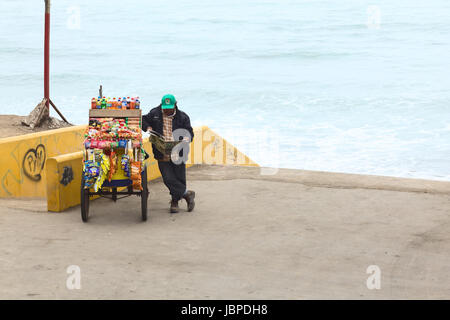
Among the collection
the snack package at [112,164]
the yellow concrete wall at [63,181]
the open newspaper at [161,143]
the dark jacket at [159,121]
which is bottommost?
the yellow concrete wall at [63,181]

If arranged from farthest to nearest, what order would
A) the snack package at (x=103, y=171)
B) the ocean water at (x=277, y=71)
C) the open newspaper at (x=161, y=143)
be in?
the ocean water at (x=277, y=71) < the open newspaper at (x=161, y=143) < the snack package at (x=103, y=171)

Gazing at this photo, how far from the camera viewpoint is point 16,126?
1462 cm

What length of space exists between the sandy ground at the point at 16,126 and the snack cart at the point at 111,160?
624 centimetres

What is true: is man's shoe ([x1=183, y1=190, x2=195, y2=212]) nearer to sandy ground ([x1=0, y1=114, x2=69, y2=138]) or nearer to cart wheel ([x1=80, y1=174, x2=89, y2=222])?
cart wheel ([x1=80, y1=174, x2=89, y2=222])

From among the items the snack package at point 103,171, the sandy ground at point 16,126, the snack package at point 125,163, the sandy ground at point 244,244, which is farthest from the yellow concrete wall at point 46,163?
the sandy ground at point 16,126

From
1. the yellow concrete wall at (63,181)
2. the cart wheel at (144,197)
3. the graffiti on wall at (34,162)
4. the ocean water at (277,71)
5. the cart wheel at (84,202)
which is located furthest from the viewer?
the ocean water at (277,71)

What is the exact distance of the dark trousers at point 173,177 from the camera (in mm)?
8602

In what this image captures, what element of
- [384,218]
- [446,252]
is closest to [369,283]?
[446,252]

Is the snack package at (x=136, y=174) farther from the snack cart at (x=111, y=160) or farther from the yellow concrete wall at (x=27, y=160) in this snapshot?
the yellow concrete wall at (x=27, y=160)

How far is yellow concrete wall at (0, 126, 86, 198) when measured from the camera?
384 inches

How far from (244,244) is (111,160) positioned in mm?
1893

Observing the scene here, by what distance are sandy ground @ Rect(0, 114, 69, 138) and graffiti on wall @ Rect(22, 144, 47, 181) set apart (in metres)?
3.52

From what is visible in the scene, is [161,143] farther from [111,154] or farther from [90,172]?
[90,172]

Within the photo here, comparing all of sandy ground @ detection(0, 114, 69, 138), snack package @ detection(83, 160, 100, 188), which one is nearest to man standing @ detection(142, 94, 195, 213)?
snack package @ detection(83, 160, 100, 188)
